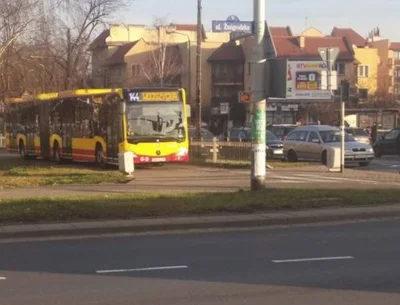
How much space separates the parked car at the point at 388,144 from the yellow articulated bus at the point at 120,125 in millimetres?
15255

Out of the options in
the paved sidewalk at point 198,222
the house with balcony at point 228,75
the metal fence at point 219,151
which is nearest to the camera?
the paved sidewalk at point 198,222

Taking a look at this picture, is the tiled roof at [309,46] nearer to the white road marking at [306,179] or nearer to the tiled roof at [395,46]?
the tiled roof at [395,46]

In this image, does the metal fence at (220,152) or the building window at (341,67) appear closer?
the metal fence at (220,152)

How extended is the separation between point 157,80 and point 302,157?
47628 millimetres

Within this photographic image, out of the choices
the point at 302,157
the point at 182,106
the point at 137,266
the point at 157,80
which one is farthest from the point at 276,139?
the point at 157,80

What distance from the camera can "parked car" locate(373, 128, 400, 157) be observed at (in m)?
40.2

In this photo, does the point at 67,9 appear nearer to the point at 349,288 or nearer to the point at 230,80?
the point at 349,288

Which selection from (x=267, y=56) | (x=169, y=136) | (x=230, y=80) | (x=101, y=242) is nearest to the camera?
(x=101, y=242)

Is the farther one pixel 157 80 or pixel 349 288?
pixel 157 80

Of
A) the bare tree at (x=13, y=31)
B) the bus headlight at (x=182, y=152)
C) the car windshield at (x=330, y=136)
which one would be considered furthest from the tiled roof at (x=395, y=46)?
the bus headlight at (x=182, y=152)

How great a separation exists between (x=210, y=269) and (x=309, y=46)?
3293 inches

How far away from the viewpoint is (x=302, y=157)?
33375 millimetres

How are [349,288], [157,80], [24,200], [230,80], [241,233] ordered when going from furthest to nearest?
[230,80]
[157,80]
[24,200]
[241,233]
[349,288]

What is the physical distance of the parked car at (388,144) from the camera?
132 feet
